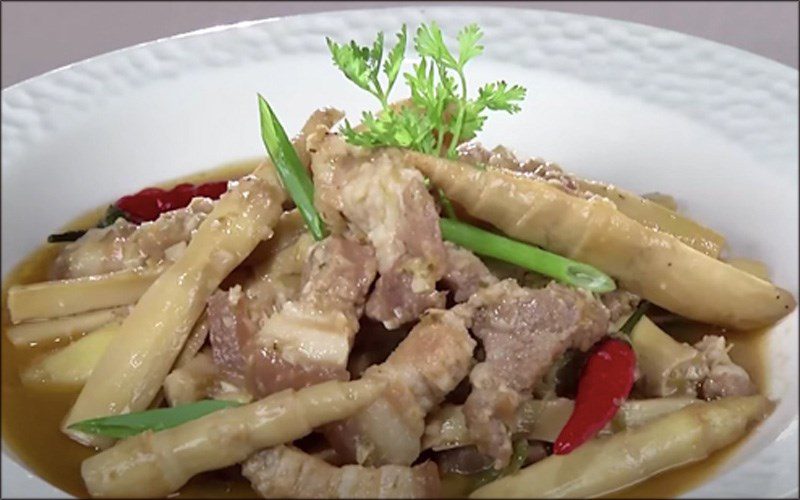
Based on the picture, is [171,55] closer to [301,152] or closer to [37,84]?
[37,84]

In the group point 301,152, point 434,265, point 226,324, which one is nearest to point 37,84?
point 301,152

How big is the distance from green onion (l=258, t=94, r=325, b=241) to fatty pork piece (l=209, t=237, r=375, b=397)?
0.14 metres

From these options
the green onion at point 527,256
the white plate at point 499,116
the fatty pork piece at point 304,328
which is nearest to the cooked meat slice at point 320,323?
the fatty pork piece at point 304,328

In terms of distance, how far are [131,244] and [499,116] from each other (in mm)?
1487

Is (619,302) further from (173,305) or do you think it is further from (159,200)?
(159,200)

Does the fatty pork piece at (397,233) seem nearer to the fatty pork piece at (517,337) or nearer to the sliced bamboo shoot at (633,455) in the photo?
the fatty pork piece at (517,337)

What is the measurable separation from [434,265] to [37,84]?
6.78 ft

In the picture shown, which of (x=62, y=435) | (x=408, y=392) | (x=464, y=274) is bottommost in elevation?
(x=62, y=435)

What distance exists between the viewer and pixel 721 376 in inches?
112

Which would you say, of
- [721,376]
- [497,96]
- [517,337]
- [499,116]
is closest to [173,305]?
[517,337]

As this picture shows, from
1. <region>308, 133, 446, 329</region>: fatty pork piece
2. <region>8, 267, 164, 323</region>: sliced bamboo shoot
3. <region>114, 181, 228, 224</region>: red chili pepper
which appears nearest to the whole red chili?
<region>114, 181, 228, 224</region>: red chili pepper

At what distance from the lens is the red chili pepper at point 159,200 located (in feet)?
12.3

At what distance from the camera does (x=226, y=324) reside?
2.82 metres

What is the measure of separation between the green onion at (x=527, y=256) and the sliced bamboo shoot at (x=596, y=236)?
0.05 meters
